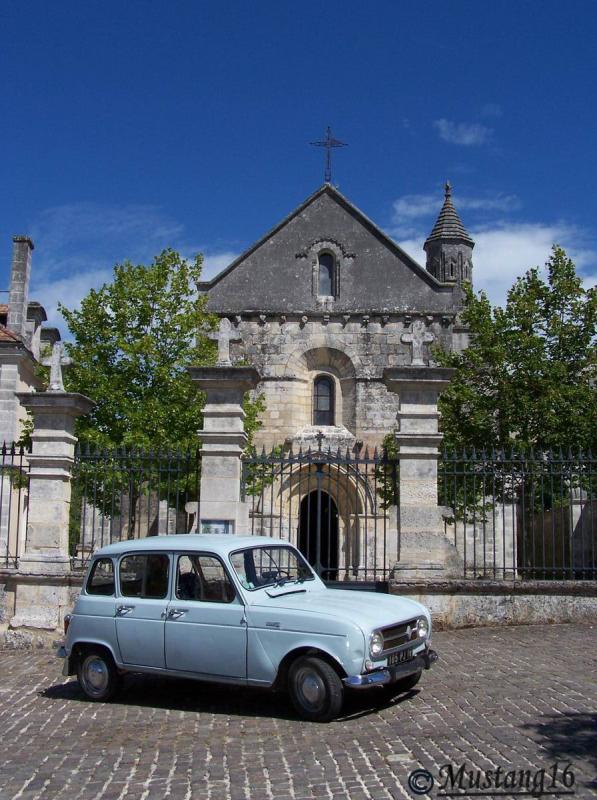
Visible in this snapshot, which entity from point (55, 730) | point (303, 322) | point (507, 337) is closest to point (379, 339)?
point (303, 322)

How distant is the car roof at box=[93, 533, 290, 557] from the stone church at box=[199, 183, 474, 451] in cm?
1318

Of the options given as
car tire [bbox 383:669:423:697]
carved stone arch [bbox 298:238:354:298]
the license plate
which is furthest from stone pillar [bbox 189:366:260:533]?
carved stone arch [bbox 298:238:354:298]

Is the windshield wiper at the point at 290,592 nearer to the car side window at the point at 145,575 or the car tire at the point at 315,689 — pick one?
the car tire at the point at 315,689

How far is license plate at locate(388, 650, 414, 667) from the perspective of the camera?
22.1 feet

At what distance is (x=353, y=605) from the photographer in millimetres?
6977

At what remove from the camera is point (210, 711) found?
7191 millimetres

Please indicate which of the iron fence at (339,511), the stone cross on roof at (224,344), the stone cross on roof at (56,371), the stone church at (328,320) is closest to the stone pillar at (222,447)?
the stone cross on roof at (224,344)

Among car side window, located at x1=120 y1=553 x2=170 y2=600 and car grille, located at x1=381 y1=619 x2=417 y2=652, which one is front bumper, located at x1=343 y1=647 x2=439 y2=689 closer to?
car grille, located at x1=381 y1=619 x2=417 y2=652

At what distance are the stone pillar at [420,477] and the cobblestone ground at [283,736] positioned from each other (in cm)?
217

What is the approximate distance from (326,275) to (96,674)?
16317mm

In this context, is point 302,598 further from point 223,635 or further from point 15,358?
point 15,358

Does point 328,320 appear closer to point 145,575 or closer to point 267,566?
point 267,566

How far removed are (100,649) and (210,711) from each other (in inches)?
50.1

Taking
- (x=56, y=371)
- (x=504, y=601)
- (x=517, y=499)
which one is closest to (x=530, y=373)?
(x=517, y=499)
